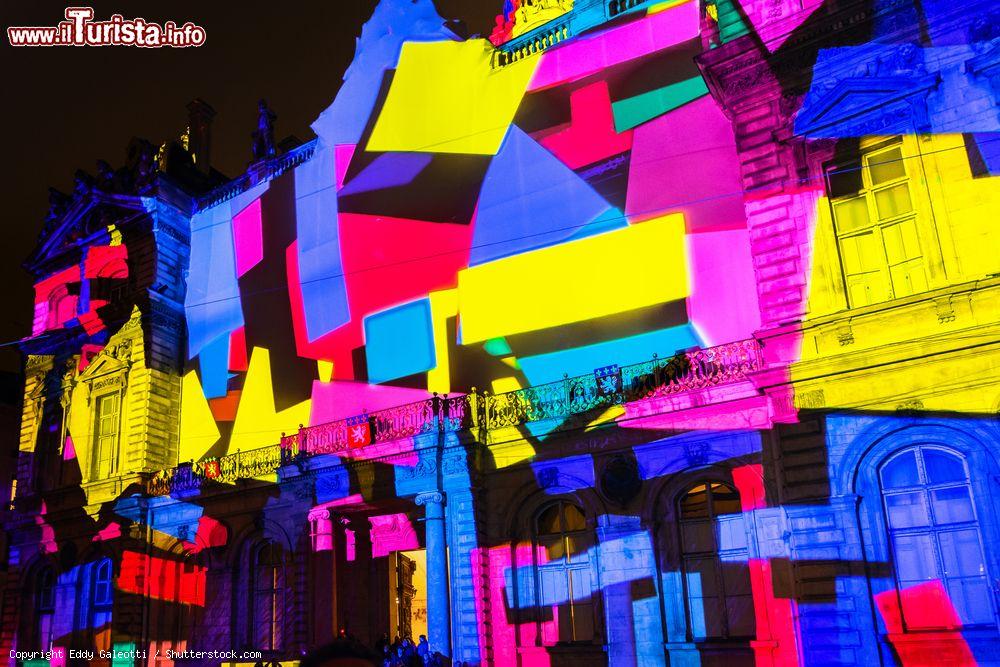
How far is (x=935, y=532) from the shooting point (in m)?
13.0

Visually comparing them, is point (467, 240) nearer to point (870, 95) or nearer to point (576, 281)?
point (576, 281)

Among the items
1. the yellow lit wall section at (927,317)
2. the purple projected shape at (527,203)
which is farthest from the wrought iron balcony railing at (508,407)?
the purple projected shape at (527,203)

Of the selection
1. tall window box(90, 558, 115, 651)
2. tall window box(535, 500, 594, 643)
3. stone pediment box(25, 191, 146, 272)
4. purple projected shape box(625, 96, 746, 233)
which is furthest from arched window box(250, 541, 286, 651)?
Answer: purple projected shape box(625, 96, 746, 233)

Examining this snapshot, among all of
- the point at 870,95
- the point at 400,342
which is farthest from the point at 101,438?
the point at 870,95

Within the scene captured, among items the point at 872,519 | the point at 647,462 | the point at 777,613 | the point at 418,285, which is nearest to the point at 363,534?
the point at 418,285

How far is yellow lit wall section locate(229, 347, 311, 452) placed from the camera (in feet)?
83.0

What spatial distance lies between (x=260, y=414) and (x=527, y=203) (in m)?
11.1

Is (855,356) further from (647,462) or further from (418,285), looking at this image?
(418,285)

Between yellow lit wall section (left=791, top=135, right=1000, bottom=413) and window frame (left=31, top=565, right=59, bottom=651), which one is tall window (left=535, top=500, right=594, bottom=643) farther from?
window frame (left=31, top=565, right=59, bottom=651)

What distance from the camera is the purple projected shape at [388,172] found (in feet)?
80.8

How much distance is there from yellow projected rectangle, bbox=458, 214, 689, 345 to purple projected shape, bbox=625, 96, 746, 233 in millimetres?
510

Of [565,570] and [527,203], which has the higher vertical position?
[527,203]

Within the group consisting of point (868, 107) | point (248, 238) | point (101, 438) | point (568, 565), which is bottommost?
point (568, 565)

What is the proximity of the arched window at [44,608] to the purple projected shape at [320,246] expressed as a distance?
12.1 meters
